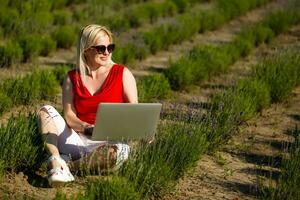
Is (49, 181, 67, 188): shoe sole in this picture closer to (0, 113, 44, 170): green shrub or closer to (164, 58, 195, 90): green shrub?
(0, 113, 44, 170): green shrub

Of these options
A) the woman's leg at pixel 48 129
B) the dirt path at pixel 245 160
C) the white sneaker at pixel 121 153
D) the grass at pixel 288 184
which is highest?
the woman's leg at pixel 48 129

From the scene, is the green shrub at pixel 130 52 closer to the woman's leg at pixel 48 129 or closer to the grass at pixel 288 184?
the woman's leg at pixel 48 129

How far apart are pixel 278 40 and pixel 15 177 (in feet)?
25.1

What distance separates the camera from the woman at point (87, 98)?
15.0ft

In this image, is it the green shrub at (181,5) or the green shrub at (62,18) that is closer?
the green shrub at (62,18)

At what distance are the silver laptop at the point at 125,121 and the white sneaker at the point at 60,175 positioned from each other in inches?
11.2

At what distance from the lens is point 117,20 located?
11320mm

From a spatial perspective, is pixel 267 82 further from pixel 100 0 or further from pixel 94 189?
pixel 100 0

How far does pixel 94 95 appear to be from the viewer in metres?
4.77

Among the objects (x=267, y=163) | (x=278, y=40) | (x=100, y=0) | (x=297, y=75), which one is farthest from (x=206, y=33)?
(x=267, y=163)

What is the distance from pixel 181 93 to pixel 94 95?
10.6 feet

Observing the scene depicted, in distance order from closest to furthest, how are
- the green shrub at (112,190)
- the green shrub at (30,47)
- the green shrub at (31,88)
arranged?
1. the green shrub at (112,190)
2. the green shrub at (31,88)
3. the green shrub at (30,47)

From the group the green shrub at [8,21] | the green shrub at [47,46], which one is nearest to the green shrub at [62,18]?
the green shrub at [8,21]

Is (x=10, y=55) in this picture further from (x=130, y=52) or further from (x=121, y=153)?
(x=121, y=153)
